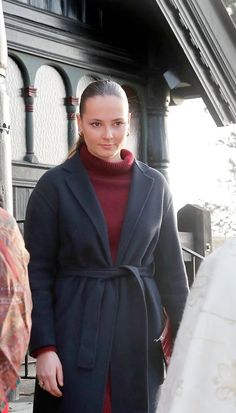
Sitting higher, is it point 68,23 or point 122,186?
point 68,23

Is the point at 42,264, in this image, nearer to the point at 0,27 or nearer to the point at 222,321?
the point at 0,27

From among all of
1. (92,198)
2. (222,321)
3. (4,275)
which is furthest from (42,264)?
(222,321)

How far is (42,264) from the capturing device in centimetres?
300

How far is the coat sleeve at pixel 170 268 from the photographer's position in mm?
3166

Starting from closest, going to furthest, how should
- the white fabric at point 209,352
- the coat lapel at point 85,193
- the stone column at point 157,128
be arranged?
the white fabric at point 209,352 → the coat lapel at point 85,193 → the stone column at point 157,128

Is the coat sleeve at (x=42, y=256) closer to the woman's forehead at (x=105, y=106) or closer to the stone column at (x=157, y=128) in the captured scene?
the woman's forehead at (x=105, y=106)

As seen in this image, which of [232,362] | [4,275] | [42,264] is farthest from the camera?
[42,264]

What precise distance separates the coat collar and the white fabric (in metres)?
1.73

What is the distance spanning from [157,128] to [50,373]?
7.36m

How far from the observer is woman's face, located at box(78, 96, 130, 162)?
296cm

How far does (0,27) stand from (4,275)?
2.24m

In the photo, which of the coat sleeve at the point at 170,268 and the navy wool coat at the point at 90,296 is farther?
the coat sleeve at the point at 170,268

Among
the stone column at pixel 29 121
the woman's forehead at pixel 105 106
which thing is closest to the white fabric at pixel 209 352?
the woman's forehead at pixel 105 106

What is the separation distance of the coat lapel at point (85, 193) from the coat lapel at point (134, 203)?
0.05 metres
